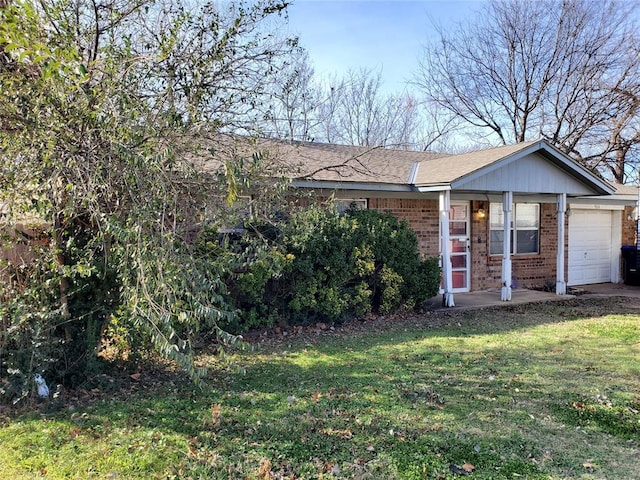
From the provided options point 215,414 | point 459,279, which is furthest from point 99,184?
point 459,279

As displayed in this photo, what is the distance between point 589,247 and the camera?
1424cm

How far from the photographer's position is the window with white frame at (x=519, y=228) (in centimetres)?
1234

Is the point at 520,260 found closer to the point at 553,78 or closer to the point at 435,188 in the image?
the point at 435,188

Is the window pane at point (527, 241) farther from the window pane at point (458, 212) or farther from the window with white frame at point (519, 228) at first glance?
the window pane at point (458, 212)

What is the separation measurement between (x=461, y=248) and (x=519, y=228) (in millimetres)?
2180

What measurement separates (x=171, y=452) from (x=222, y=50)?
4.20 metres

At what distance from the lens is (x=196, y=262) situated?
13.4 feet

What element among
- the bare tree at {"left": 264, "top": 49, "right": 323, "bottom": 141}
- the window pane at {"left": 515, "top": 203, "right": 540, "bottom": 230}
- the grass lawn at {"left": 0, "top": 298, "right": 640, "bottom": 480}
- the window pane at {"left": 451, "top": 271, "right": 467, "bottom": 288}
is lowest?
the grass lawn at {"left": 0, "top": 298, "right": 640, "bottom": 480}

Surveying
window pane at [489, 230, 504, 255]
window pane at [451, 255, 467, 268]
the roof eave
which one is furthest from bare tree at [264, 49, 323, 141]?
window pane at [489, 230, 504, 255]

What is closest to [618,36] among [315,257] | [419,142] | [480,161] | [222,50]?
[419,142]

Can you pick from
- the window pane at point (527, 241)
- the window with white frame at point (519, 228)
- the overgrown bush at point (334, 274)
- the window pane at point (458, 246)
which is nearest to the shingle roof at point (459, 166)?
the overgrown bush at point (334, 274)

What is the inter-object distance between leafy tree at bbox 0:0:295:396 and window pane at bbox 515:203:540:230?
980 centimetres

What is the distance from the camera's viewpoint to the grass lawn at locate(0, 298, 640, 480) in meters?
3.39

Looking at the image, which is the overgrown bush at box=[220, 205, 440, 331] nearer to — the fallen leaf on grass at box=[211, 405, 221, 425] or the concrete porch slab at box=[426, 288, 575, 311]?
the concrete porch slab at box=[426, 288, 575, 311]
